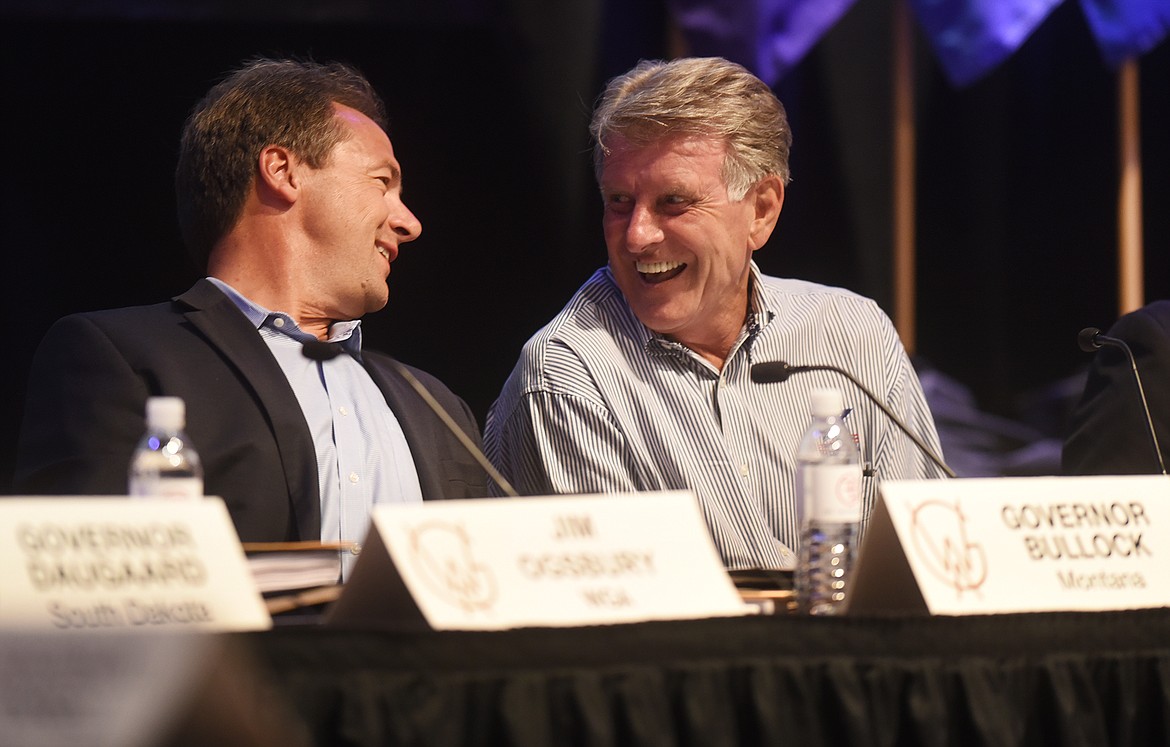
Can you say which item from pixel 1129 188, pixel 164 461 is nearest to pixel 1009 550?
pixel 164 461

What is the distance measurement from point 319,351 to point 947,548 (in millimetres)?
757

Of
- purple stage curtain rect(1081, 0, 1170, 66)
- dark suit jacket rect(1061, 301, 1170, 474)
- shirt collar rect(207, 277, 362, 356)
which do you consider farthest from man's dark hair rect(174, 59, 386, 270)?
purple stage curtain rect(1081, 0, 1170, 66)

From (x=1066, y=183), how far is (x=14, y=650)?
12.4 ft

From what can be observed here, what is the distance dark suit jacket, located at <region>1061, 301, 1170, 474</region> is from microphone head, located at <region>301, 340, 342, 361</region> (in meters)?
1.35

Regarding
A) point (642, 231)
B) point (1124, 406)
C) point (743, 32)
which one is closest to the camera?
point (1124, 406)

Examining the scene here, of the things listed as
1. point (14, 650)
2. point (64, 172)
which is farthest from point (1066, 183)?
point (14, 650)

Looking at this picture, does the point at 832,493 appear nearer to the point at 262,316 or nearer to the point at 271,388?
the point at 271,388

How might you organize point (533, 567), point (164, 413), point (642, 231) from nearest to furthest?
point (533, 567) < point (164, 413) < point (642, 231)

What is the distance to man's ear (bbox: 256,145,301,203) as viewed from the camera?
2207 millimetres

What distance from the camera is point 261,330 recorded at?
2.12 meters

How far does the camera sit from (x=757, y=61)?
11.3 ft

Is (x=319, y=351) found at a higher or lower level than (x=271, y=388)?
higher

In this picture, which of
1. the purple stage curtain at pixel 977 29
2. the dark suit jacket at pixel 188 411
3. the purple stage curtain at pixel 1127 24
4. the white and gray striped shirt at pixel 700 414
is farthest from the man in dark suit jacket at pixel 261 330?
the purple stage curtain at pixel 1127 24

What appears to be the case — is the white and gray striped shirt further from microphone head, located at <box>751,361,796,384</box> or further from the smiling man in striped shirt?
microphone head, located at <box>751,361,796,384</box>
